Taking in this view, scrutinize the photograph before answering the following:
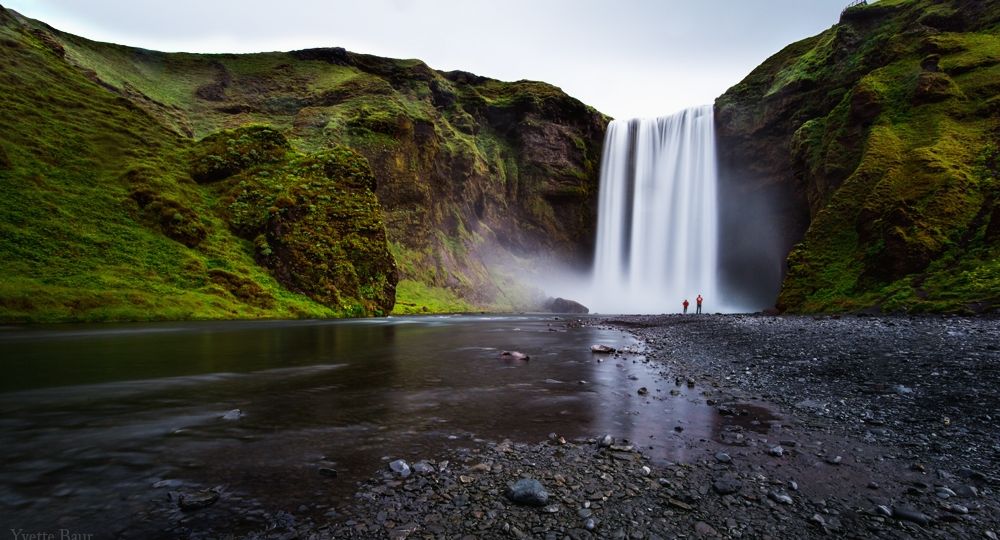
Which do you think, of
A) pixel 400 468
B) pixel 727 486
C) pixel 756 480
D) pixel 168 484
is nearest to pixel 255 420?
pixel 168 484

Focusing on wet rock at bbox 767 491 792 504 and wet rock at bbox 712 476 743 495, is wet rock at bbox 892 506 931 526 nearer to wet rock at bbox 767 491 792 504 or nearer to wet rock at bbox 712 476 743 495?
wet rock at bbox 767 491 792 504

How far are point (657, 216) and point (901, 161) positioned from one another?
48029 millimetres

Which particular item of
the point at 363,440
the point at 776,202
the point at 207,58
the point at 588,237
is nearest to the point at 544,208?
the point at 588,237

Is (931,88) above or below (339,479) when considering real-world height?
above

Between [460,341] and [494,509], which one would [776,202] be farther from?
[494,509]

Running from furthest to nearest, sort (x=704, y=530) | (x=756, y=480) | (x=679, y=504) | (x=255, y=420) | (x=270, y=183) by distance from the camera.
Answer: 1. (x=270, y=183)
2. (x=255, y=420)
3. (x=756, y=480)
4. (x=679, y=504)
5. (x=704, y=530)

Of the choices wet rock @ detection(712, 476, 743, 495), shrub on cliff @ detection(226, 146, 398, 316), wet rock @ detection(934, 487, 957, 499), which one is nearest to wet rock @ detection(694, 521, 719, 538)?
wet rock @ detection(712, 476, 743, 495)

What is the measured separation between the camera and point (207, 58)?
3740 inches

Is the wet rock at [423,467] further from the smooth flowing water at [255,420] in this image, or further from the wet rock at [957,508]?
the wet rock at [957,508]

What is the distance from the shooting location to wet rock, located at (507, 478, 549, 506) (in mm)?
4359

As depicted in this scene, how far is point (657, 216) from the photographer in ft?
276

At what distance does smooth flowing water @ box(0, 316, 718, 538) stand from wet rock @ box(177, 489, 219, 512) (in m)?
0.11

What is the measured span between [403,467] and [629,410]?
4.83 m

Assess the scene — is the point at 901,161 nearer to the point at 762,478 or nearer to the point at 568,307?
the point at 762,478
